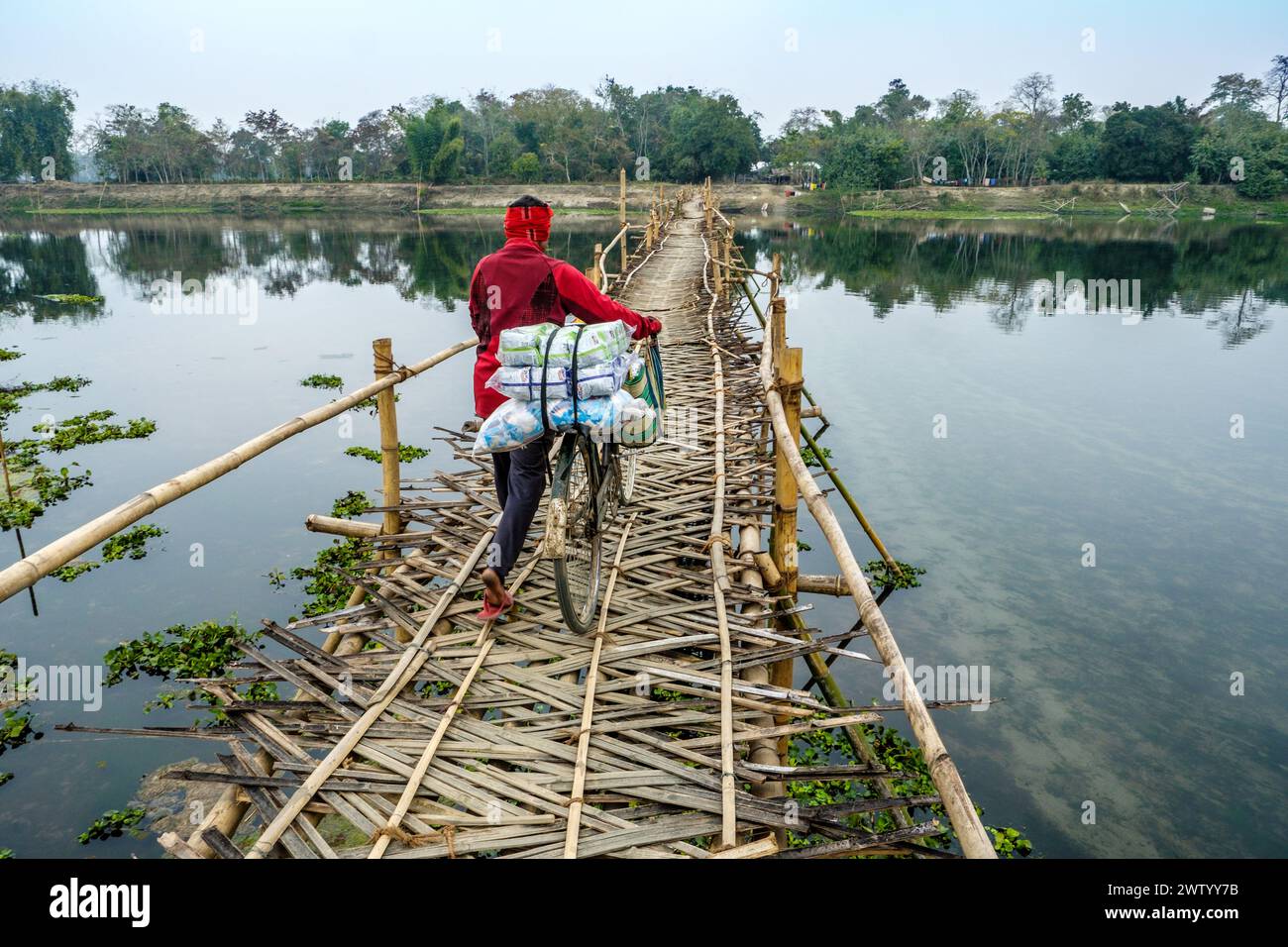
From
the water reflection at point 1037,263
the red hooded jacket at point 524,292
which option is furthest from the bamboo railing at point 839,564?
the water reflection at point 1037,263

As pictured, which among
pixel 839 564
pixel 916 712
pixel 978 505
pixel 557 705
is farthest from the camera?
pixel 978 505

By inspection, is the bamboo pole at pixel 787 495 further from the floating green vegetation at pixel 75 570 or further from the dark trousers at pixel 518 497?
the floating green vegetation at pixel 75 570

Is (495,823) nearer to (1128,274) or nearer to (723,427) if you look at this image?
(723,427)

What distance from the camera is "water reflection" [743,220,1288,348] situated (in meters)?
24.1

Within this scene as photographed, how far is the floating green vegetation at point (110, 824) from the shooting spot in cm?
470

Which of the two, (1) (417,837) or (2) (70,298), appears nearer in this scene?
(1) (417,837)

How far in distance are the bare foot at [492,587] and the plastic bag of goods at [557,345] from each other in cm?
108

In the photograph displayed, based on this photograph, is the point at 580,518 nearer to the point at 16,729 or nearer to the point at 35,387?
the point at 16,729

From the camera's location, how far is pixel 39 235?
141 feet

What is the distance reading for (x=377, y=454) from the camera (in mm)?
11688

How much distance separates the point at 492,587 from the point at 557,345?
4.24 ft

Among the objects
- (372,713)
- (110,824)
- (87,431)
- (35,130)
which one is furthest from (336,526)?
(35,130)
